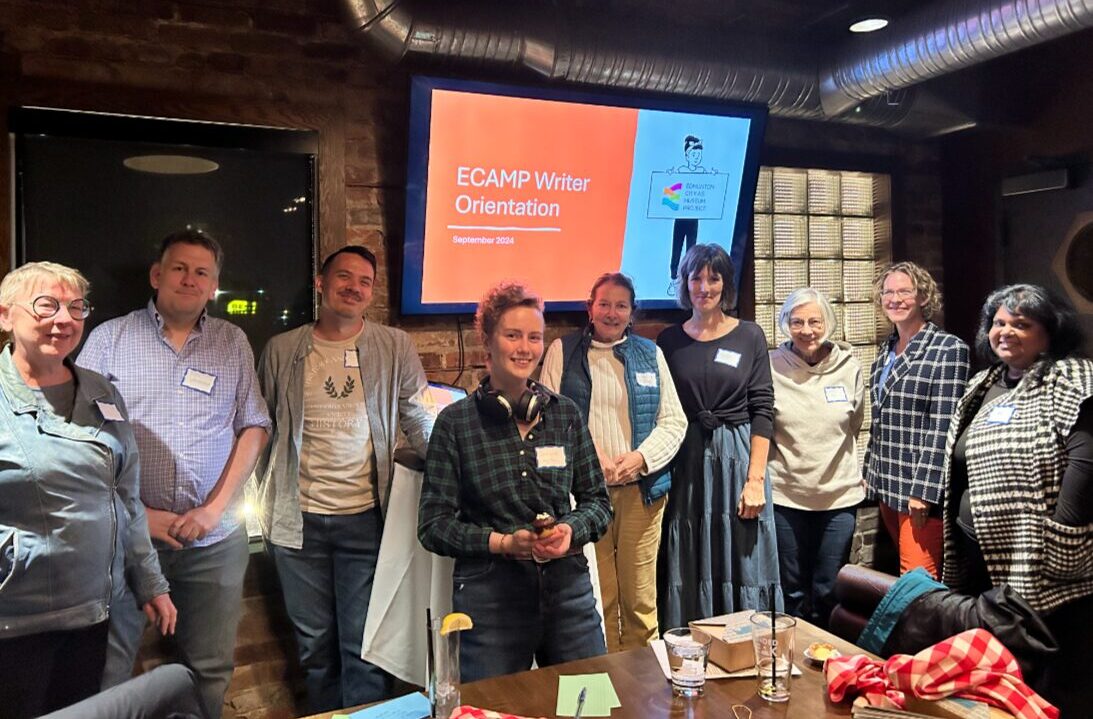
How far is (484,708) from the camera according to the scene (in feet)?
4.75

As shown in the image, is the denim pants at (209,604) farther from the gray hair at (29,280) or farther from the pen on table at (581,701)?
the pen on table at (581,701)

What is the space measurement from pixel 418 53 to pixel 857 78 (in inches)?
76.3

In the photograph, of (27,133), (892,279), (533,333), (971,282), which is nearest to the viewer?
(533,333)

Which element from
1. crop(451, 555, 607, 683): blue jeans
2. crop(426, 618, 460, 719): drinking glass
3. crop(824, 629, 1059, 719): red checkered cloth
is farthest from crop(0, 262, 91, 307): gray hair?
crop(824, 629, 1059, 719): red checkered cloth

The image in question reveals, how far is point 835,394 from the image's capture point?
330cm

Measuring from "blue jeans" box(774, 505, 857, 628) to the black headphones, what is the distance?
1600 mm

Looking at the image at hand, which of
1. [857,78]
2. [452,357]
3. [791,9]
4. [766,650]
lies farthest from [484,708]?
[791,9]

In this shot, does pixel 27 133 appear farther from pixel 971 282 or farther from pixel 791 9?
pixel 971 282

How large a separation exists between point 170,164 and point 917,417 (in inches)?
116

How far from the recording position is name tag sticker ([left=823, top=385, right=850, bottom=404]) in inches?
130

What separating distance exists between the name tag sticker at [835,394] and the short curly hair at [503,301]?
1609 mm

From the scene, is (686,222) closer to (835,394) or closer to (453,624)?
(835,394)

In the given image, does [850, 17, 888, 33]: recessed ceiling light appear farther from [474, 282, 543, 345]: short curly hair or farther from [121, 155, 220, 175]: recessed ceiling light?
[121, 155, 220, 175]: recessed ceiling light

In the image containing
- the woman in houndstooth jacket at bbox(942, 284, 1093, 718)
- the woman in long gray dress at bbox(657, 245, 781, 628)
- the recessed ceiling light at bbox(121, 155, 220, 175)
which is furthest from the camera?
the woman in long gray dress at bbox(657, 245, 781, 628)
